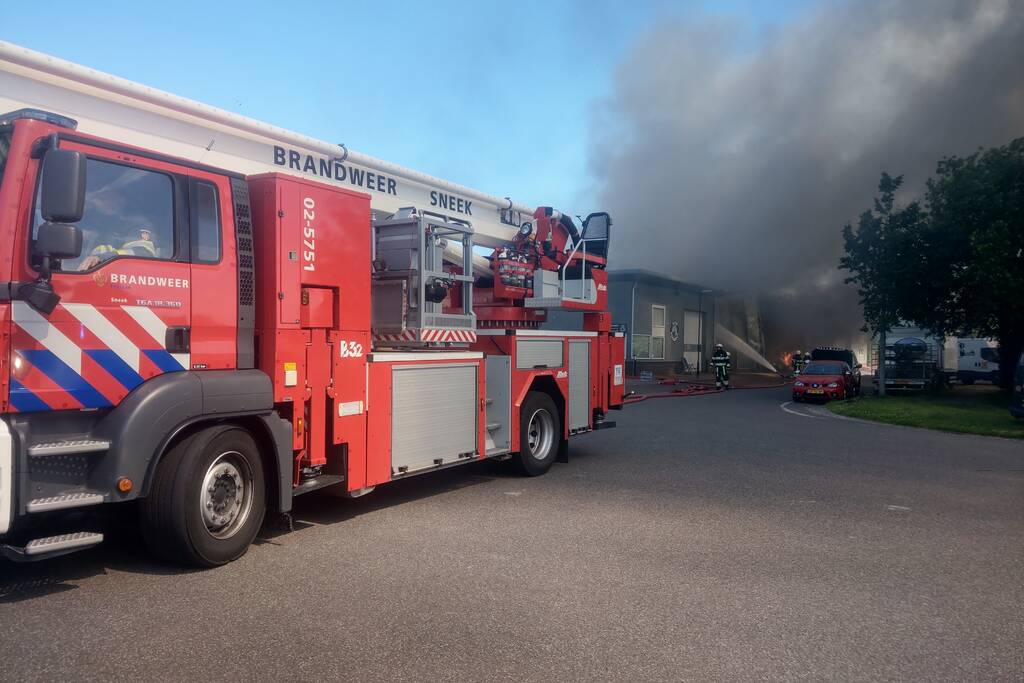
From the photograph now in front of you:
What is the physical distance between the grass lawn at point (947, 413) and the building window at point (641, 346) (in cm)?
1188

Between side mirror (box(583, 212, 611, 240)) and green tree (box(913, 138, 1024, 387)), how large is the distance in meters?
15.7

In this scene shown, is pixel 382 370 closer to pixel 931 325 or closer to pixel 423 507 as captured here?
pixel 423 507

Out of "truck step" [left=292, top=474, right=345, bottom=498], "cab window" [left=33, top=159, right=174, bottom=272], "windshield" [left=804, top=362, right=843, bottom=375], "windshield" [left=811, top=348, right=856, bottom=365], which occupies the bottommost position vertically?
"truck step" [left=292, top=474, right=345, bottom=498]

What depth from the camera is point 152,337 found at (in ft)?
16.6

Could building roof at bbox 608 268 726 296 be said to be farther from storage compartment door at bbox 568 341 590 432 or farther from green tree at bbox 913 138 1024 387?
storage compartment door at bbox 568 341 590 432

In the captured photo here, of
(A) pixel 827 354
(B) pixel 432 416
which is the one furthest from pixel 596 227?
(A) pixel 827 354

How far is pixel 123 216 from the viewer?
16.5 feet

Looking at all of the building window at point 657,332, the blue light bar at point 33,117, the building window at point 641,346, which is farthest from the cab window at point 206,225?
the building window at point 657,332

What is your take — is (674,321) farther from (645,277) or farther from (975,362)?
(975,362)

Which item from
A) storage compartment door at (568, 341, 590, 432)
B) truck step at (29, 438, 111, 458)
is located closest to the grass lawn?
storage compartment door at (568, 341, 590, 432)

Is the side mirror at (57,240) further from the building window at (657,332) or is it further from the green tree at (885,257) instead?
the building window at (657,332)

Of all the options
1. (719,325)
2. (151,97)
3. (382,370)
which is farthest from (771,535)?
(719,325)

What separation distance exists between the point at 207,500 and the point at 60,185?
214 centimetres

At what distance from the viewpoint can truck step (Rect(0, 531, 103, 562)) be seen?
4250 millimetres
